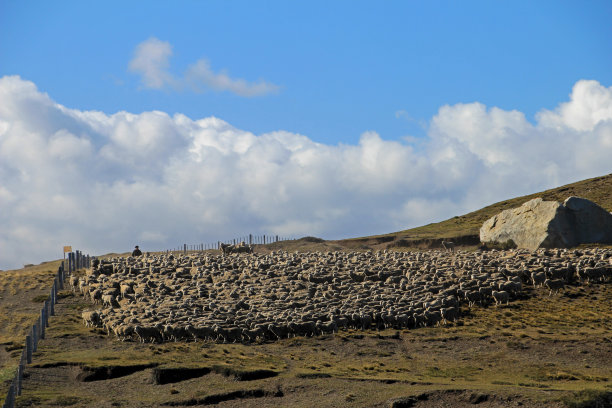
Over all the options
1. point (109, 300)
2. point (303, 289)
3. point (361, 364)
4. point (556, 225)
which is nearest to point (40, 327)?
point (109, 300)

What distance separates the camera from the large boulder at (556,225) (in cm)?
8950

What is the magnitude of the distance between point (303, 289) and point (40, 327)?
20.3 meters

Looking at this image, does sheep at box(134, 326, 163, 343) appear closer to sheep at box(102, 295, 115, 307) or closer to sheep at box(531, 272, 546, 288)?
sheep at box(102, 295, 115, 307)

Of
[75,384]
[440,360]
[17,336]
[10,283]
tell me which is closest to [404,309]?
[440,360]

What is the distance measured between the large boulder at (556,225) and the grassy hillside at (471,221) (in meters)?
12.6

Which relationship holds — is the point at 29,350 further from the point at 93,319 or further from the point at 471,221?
the point at 471,221

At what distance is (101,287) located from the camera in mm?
70312

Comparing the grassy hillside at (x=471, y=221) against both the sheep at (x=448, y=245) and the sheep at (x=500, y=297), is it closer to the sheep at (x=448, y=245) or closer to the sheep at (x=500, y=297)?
the sheep at (x=448, y=245)

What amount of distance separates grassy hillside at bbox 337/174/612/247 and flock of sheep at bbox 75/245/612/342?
105 feet

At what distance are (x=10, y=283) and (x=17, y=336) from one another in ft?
81.1

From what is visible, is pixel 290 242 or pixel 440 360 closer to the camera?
pixel 440 360

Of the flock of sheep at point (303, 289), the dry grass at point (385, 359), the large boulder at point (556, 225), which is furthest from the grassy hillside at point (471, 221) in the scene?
the dry grass at point (385, 359)

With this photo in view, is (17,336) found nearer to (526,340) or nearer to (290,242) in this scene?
(526,340)

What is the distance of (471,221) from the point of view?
13262 cm
